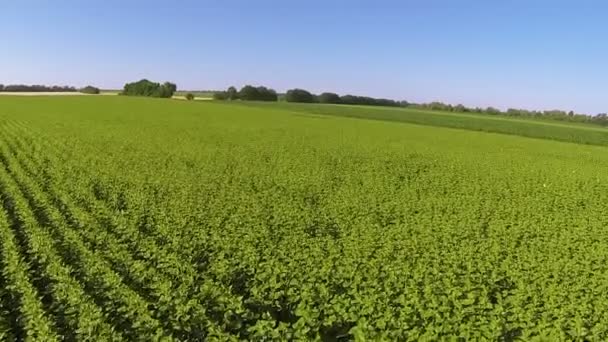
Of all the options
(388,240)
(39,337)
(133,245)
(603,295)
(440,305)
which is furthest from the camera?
(388,240)

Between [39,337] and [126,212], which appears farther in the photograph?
[126,212]

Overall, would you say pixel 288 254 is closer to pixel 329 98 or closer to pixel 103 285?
pixel 103 285

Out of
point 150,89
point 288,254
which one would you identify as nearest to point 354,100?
point 150,89

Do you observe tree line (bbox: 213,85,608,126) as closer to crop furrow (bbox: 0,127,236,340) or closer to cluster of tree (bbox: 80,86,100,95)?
cluster of tree (bbox: 80,86,100,95)

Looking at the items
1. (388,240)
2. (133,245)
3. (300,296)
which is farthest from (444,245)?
(133,245)

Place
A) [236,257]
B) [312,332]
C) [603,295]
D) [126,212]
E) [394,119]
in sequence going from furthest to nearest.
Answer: [394,119]
[126,212]
[236,257]
[603,295]
[312,332]

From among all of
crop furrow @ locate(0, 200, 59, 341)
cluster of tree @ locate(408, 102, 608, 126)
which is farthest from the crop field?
cluster of tree @ locate(408, 102, 608, 126)

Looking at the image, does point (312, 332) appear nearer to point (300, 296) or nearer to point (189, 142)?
point (300, 296)
